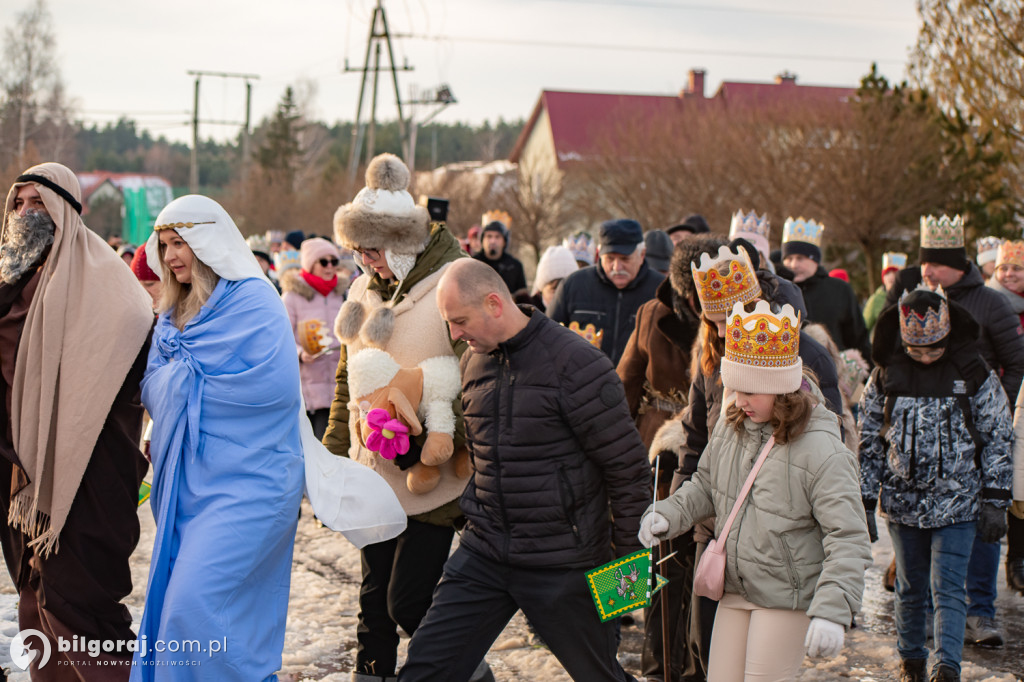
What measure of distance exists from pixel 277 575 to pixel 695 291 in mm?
2263

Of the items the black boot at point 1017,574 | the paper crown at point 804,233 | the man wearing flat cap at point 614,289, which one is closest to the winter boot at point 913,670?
the black boot at point 1017,574

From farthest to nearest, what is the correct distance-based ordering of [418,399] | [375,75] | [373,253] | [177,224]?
[375,75]
[373,253]
[418,399]
[177,224]

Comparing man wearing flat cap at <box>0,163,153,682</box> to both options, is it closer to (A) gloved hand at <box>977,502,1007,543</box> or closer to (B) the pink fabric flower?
Answer: (B) the pink fabric flower

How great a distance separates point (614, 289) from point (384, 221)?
2265mm

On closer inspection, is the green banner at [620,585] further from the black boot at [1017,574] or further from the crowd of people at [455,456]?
the black boot at [1017,574]

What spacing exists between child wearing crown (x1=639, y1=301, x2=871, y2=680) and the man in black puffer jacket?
0.24m

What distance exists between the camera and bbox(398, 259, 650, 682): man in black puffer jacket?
3.78m

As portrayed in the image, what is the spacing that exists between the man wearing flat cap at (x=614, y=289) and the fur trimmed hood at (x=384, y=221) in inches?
72.4

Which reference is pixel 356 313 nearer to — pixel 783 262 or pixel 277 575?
pixel 277 575

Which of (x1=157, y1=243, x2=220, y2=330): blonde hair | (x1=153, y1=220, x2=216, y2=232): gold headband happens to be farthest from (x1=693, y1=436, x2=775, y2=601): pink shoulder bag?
(x1=153, y1=220, x2=216, y2=232): gold headband

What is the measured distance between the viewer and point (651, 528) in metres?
3.73

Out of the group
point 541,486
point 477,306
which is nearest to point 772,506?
point 541,486

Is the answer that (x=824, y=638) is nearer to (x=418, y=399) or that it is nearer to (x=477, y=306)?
(x=477, y=306)

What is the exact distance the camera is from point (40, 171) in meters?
4.42
